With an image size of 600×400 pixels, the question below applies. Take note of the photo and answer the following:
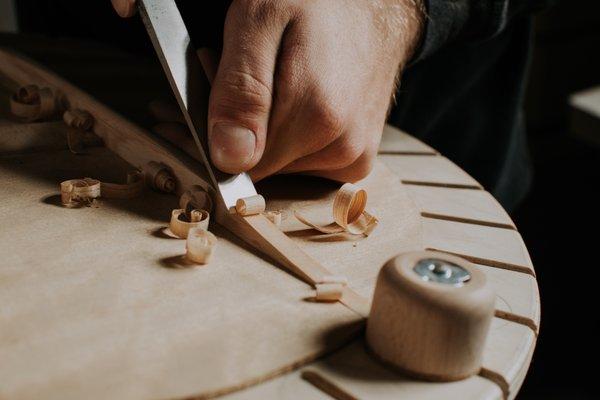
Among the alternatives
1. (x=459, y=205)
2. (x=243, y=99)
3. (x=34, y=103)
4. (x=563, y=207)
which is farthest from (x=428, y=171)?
(x=563, y=207)

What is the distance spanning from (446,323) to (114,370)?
0.31 metres

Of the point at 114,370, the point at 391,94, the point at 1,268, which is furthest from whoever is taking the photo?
the point at 391,94

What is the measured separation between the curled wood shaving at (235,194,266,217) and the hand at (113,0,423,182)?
52 millimetres

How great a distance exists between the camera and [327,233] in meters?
0.97

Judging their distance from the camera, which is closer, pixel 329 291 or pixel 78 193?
pixel 329 291

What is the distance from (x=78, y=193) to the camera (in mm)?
982

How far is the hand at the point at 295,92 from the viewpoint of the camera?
961 millimetres

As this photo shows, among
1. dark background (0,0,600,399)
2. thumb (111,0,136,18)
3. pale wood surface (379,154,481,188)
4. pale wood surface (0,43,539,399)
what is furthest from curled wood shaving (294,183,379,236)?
dark background (0,0,600,399)

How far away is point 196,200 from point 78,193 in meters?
0.17

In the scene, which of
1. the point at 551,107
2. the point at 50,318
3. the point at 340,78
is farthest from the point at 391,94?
the point at 551,107

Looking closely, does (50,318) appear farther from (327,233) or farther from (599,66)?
(599,66)

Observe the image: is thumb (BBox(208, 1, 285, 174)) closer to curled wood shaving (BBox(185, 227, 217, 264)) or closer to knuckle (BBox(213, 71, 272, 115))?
knuckle (BBox(213, 71, 272, 115))

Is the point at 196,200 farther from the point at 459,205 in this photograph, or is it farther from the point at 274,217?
the point at 459,205

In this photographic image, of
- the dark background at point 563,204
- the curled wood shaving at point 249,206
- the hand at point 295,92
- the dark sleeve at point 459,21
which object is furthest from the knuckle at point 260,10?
the dark background at point 563,204
